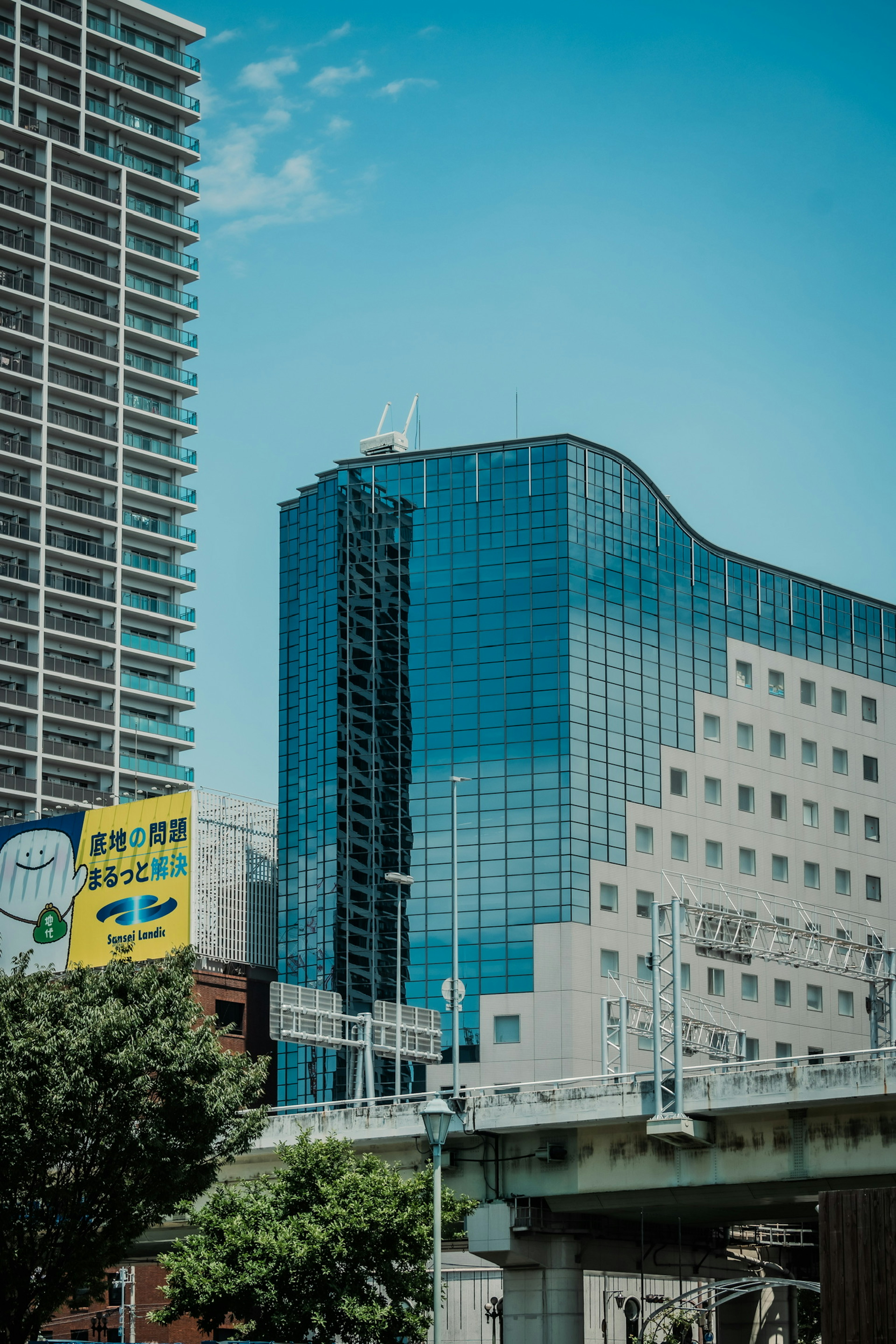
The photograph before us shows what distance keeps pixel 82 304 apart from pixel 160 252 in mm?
9087

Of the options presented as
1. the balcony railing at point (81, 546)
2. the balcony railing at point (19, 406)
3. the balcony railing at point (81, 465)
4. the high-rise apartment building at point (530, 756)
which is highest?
the balcony railing at point (19, 406)

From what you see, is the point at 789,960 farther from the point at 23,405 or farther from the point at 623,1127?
the point at 23,405

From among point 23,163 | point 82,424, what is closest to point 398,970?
point 82,424

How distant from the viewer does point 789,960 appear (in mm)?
63812

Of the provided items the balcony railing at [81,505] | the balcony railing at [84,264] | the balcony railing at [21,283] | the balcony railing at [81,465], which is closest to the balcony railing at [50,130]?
the balcony railing at [84,264]

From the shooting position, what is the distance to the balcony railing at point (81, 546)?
131500mm

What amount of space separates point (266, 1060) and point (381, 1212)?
519 centimetres

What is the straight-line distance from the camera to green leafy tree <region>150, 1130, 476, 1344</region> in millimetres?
49219

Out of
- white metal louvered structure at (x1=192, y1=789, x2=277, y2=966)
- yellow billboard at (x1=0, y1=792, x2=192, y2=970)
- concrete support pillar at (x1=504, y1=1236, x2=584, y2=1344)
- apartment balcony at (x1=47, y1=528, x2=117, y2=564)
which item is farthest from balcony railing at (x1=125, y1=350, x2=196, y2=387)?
concrete support pillar at (x1=504, y1=1236, x2=584, y2=1344)

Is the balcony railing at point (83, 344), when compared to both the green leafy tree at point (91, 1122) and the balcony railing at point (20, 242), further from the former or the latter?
the green leafy tree at point (91, 1122)

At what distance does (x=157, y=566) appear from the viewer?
13738cm

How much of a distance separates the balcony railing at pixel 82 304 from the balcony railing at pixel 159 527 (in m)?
14.1

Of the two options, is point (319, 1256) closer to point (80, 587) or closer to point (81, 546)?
point (80, 587)

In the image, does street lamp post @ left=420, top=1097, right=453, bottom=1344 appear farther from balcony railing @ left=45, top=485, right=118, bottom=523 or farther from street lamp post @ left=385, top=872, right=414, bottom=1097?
balcony railing @ left=45, top=485, right=118, bottom=523
